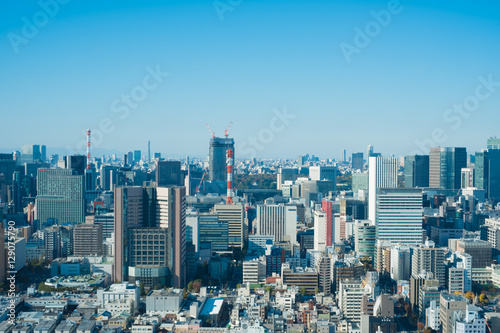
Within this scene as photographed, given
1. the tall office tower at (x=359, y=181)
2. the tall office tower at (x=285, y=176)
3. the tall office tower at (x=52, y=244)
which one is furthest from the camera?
the tall office tower at (x=285, y=176)

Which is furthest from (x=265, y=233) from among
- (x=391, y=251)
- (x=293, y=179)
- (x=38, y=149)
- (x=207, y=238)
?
(x=38, y=149)

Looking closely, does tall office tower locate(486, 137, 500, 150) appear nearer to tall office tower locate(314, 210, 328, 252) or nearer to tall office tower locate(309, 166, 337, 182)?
tall office tower locate(309, 166, 337, 182)

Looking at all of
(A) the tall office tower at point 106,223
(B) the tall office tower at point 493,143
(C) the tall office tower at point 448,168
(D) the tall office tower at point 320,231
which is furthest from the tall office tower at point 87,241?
(B) the tall office tower at point 493,143

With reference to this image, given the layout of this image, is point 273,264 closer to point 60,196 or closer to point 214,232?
point 214,232

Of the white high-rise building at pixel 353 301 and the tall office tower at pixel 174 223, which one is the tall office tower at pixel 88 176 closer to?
the tall office tower at pixel 174 223

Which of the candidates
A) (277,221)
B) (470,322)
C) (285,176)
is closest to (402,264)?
(470,322)

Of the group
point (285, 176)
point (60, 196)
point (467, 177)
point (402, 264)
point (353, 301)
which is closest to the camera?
point (353, 301)

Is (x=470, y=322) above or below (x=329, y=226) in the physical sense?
below
